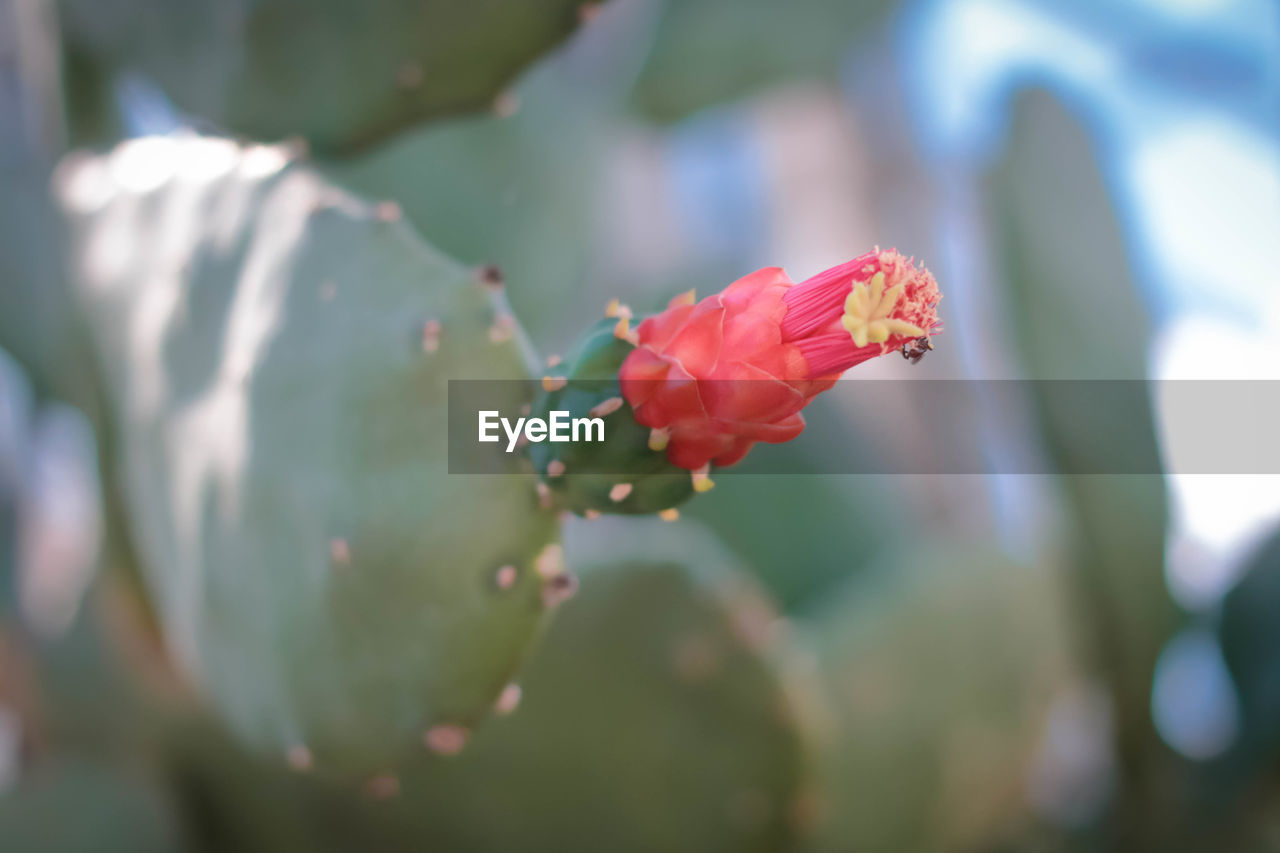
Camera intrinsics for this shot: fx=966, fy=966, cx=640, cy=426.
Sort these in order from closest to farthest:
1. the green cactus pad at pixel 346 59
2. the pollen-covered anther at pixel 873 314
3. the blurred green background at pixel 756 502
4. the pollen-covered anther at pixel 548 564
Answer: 1. the pollen-covered anther at pixel 873 314
2. the pollen-covered anther at pixel 548 564
3. the green cactus pad at pixel 346 59
4. the blurred green background at pixel 756 502

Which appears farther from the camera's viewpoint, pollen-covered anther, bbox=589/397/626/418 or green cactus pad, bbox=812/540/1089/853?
green cactus pad, bbox=812/540/1089/853

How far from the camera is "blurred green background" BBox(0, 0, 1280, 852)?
2.05 feet

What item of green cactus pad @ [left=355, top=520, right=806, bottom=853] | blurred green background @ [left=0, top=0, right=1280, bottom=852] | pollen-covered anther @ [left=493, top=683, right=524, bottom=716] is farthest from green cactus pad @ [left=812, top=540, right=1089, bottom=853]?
pollen-covered anther @ [left=493, top=683, right=524, bottom=716]

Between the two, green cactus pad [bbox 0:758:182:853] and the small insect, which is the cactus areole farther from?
green cactus pad [bbox 0:758:182:853]

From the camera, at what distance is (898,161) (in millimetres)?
1648

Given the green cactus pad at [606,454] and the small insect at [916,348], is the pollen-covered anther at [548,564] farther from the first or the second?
the small insect at [916,348]

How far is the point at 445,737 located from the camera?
0.42 m

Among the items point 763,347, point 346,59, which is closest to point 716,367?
point 763,347

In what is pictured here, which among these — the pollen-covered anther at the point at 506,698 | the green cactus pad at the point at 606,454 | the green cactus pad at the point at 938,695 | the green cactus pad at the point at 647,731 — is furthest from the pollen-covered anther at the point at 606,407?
the green cactus pad at the point at 938,695

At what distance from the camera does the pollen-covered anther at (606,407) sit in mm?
326

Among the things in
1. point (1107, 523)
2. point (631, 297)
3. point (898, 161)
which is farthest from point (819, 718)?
point (898, 161)

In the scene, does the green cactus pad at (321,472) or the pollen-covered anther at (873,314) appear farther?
the green cactus pad at (321,472)

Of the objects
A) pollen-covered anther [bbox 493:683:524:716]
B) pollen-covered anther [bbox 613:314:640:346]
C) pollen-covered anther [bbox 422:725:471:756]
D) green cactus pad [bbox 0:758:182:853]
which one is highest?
pollen-covered anther [bbox 613:314:640:346]

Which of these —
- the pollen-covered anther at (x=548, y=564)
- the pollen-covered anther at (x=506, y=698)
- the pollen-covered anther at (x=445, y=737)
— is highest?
the pollen-covered anther at (x=548, y=564)
